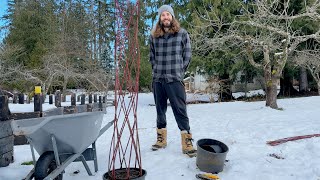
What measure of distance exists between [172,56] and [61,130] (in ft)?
5.08

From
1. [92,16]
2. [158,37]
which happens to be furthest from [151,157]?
[92,16]

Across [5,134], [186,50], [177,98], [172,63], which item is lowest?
[5,134]

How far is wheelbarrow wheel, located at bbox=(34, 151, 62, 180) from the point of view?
7.30ft

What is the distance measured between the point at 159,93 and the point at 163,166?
0.81m

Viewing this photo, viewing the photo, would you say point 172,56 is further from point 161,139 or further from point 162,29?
point 161,139

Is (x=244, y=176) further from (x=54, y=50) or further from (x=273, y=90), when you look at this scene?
(x=54, y=50)

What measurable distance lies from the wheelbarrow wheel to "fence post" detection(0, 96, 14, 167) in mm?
1035

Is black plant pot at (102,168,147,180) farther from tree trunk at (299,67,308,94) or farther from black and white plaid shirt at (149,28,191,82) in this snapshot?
tree trunk at (299,67,308,94)

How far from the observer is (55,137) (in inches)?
91.0

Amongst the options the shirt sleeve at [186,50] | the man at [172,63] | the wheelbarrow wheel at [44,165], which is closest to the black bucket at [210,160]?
the man at [172,63]

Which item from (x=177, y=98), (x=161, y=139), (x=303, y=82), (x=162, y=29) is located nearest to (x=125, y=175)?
(x=177, y=98)

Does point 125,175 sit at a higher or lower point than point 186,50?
lower

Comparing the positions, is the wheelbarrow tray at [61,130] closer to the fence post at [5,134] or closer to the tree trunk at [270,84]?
the fence post at [5,134]

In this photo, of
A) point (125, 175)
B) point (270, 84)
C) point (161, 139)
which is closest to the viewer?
point (125, 175)
